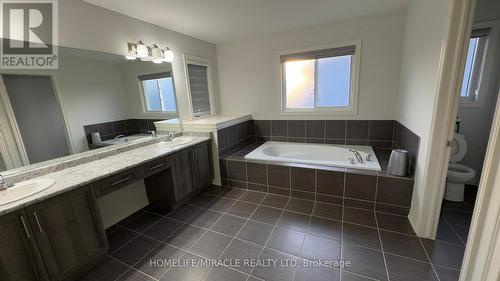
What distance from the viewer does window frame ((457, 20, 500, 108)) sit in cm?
233

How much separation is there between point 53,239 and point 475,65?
4.56m

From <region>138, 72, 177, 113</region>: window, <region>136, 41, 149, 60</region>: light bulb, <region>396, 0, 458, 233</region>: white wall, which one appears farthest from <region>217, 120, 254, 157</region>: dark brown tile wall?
<region>396, 0, 458, 233</region>: white wall

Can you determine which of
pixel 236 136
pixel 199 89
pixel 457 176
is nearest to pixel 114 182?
pixel 236 136

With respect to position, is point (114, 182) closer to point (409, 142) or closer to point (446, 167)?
point (446, 167)

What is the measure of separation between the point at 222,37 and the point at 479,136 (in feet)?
12.5

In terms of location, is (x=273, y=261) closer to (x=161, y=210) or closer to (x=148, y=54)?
(x=161, y=210)

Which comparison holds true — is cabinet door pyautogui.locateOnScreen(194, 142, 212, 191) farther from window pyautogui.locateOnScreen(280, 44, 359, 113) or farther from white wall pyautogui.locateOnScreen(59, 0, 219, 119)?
window pyautogui.locateOnScreen(280, 44, 359, 113)

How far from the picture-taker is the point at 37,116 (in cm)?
163

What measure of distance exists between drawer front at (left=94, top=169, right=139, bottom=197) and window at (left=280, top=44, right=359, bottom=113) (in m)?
2.57

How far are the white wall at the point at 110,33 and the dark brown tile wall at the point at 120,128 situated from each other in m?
0.61

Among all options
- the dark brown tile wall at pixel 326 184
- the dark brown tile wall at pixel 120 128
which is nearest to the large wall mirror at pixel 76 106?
the dark brown tile wall at pixel 120 128

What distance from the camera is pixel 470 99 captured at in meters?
2.54

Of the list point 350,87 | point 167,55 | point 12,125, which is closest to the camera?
point 12,125

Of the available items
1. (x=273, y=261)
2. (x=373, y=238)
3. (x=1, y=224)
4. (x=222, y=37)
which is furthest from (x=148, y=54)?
(x=373, y=238)
